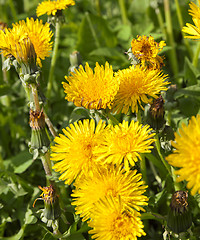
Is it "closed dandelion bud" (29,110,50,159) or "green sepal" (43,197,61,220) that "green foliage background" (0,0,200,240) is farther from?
"closed dandelion bud" (29,110,50,159)

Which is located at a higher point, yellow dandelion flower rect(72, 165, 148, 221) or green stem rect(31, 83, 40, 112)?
green stem rect(31, 83, 40, 112)

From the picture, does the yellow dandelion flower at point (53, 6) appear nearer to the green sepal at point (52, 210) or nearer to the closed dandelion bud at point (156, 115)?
the closed dandelion bud at point (156, 115)

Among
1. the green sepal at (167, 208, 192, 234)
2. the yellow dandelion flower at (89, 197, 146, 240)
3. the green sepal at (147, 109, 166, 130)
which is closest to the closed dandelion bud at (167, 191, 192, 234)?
the green sepal at (167, 208, 192, 234)

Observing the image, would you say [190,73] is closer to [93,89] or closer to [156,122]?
[156,122]

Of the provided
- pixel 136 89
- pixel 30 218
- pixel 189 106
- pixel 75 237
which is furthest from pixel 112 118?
pixel 189 106

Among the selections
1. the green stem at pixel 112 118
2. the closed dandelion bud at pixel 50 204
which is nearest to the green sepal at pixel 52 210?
the closed dandelion bud at pixel 50 204

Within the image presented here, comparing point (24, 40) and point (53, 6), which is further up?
point (53, 6)
